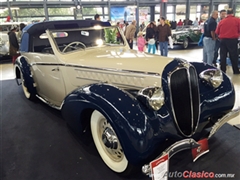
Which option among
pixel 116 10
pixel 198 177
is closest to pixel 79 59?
pixel 198 177

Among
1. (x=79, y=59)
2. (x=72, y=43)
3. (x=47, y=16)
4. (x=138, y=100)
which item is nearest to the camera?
(x=138, y=100)

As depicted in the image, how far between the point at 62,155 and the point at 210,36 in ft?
16.6

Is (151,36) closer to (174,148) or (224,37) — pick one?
(224,37)

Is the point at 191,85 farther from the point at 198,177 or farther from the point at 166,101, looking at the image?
the point at 198,177

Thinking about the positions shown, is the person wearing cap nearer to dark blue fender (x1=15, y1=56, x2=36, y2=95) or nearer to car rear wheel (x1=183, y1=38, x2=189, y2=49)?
dark blue fender (x1=15, y1=56, x2=36, y2=95)

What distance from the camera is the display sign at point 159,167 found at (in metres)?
1.63

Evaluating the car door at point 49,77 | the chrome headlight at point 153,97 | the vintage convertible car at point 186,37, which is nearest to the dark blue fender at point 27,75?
the car door at point 49,77

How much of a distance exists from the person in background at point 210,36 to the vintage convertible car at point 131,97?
11.5ft

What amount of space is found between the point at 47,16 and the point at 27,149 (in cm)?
1586

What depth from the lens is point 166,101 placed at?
198 cm

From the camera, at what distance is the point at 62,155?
8.24 feet

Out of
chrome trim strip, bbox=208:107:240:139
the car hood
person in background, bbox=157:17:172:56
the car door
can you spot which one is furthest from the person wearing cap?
the car door

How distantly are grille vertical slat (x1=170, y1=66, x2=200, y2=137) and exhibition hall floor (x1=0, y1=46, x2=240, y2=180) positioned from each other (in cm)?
49

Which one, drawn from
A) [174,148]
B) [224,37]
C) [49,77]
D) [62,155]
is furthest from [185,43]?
[174,148]
